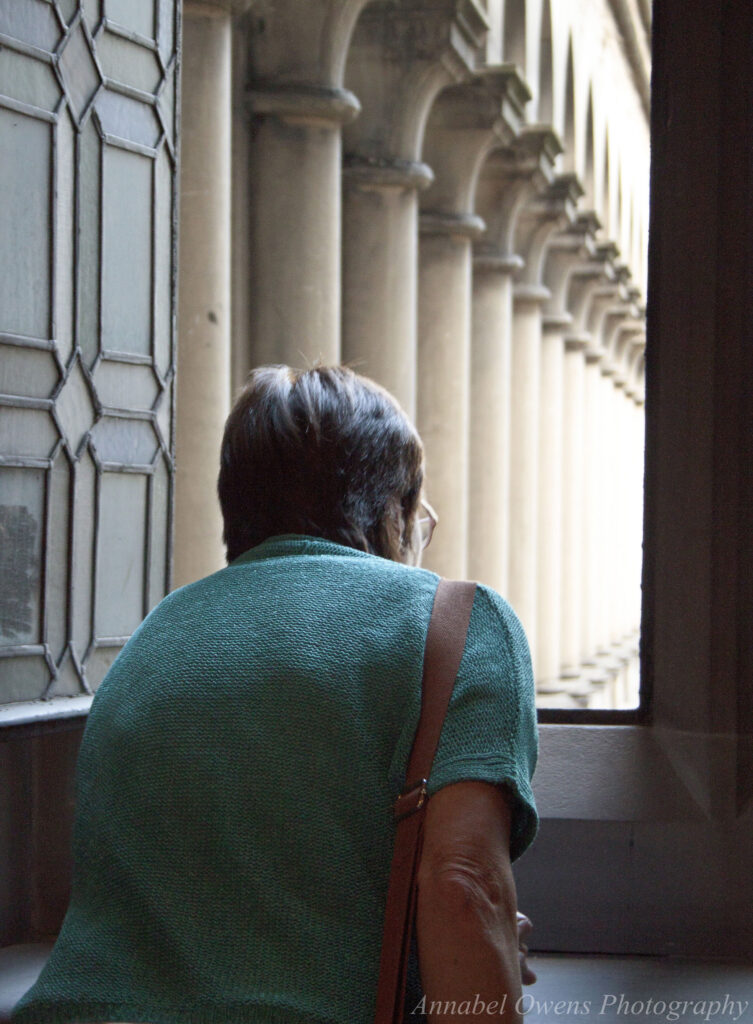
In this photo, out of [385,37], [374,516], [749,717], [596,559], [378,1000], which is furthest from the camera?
[596,559]

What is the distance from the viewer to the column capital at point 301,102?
5570mm

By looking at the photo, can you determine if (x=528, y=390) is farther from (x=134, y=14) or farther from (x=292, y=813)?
(x=292, y=813)

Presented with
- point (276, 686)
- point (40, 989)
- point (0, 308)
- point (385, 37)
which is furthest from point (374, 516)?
point (385, 37)

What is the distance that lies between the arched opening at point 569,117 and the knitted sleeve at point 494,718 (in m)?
10.4

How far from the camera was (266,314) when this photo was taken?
18.8ft

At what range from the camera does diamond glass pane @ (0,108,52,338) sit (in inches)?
95.3

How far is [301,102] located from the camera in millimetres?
5594

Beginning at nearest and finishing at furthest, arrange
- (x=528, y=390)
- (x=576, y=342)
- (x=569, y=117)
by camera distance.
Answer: (x=528, y=390) → (x=569, y=117) → (x=576, y=342)

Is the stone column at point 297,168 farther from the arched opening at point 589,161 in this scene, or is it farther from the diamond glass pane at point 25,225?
the arched opening at point 589,161

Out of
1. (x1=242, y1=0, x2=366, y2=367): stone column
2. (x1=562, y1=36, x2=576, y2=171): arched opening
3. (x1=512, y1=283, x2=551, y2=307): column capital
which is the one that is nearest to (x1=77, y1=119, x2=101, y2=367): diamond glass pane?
(x1=242, y1=0, x2=366, y2=367): stone column

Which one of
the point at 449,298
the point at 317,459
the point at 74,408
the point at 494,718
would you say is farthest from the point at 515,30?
the point at 494,718

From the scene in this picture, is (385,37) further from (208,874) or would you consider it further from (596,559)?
(596,559)

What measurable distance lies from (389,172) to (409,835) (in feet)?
18.4

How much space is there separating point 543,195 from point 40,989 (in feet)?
31.4
